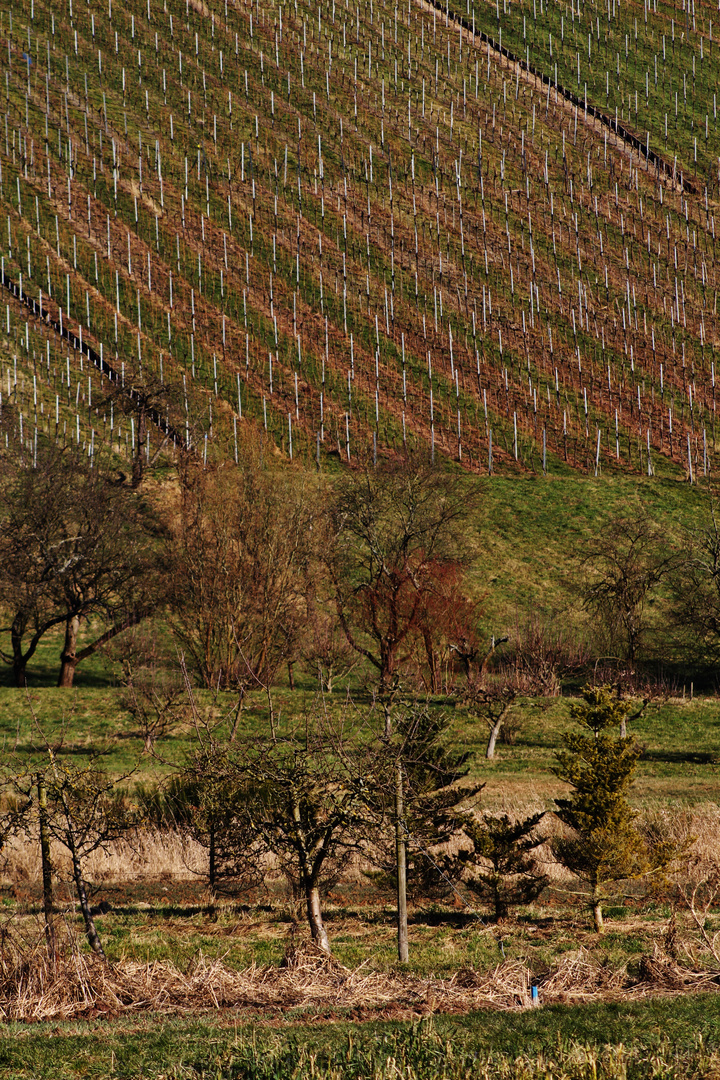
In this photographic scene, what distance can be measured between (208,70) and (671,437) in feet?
217

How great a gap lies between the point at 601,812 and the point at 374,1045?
927 cm

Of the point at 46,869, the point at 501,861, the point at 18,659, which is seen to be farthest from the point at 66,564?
the point at 46,869

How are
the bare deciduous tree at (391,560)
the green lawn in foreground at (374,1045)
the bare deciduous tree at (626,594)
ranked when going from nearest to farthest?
the green lawn in foreground at (374,1045) → the bare deciduous tree at (626,594) → the bare deciduous tree at (391,560)

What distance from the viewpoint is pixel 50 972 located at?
10992mm

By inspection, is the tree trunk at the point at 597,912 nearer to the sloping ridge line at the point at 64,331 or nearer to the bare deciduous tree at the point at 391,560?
the bare deciduous tree at the point at 391,560

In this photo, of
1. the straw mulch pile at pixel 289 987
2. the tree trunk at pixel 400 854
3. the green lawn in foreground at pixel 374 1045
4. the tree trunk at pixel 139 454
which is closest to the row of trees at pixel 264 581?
the tree trunk at pixel 139 454

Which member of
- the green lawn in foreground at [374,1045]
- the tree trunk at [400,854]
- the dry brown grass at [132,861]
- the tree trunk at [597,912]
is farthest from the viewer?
the dry brown grass at [132,861]

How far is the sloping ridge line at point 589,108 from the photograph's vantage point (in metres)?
103

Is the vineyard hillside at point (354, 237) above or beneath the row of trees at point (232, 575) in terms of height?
above

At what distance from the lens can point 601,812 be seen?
1708 centimetres

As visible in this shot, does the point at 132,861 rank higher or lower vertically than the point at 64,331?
lower

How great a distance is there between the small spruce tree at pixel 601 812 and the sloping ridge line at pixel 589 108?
98492mm

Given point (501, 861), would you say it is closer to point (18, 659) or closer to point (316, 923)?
point (316, 923)

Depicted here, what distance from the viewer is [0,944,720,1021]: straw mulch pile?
35.1ft
